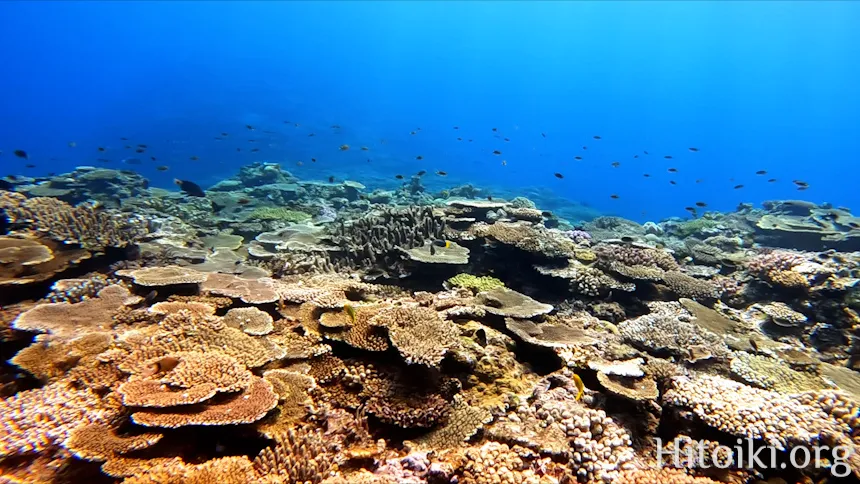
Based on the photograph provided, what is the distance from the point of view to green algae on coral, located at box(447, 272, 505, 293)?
7.30 meters

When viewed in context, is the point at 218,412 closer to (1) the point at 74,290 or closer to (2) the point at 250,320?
(2) the point at 250,320

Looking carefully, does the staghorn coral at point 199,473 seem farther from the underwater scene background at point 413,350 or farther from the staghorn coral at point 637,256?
the staghorn coral at point 637,256

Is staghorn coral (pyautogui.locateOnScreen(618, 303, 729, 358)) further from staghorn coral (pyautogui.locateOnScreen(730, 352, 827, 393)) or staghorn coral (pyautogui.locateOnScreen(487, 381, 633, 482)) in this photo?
staghorn coral (pyautogui.locateOnScreen(487, 381, 633, 482))

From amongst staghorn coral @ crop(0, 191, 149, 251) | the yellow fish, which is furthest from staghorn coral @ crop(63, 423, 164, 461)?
staghorn coral @ crop(0, 191, 149, 251)

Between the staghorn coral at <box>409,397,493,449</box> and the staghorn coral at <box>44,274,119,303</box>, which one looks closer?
the staghorn coral at <box>409,397,493,449</box>

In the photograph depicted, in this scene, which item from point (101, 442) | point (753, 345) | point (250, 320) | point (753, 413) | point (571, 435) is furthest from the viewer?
point (753, 345)

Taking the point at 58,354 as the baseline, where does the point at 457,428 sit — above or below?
below

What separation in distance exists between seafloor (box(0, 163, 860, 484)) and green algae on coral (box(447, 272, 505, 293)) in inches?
2.1

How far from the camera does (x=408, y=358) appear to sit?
4094 mm

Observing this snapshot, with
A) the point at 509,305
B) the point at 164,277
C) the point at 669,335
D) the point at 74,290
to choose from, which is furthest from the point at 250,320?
the point at 669,335

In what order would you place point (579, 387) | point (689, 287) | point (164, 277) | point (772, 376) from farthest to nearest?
point (689, 287)
point (164, 277)
point (772, 376)
point (579, 387)

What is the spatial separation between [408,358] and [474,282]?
3573 mm

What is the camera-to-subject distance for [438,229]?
8.79m

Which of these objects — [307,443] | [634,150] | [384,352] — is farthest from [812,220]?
[634,150]
